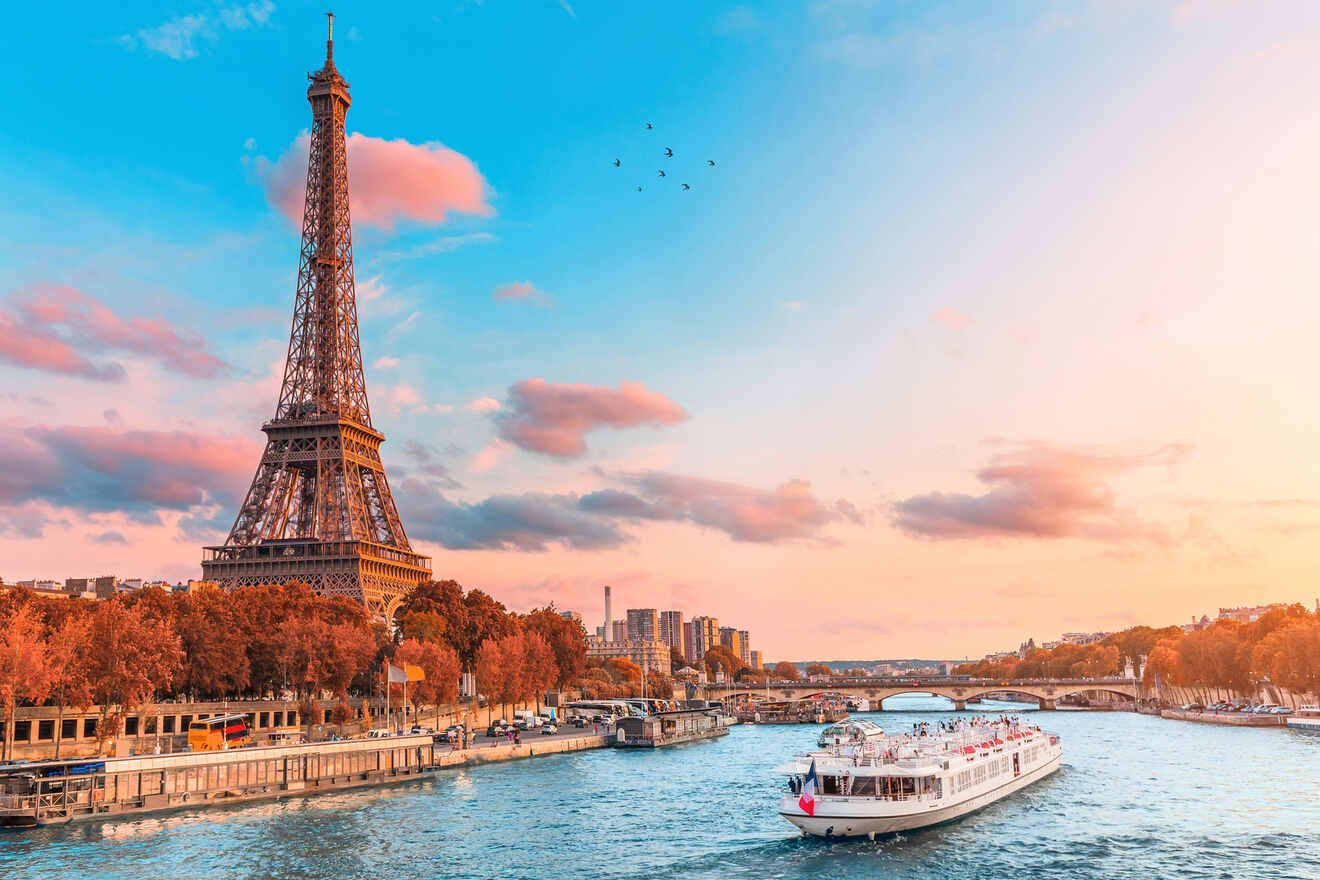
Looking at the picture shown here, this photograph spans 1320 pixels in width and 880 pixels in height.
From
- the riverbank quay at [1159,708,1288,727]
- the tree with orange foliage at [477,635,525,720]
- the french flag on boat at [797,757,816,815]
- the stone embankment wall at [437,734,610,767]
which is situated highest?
the tree with orange foliage at [477,635,525,720]

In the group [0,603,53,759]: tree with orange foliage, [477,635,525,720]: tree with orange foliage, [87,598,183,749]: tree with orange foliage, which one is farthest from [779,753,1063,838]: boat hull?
[477,635,525,720]: tree with orange foliage

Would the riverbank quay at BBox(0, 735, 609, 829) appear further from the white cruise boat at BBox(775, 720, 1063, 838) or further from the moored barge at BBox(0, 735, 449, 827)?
the white cruise boat at BBox(775, 720, 1063, 838)

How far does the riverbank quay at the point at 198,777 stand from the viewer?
5922 cm

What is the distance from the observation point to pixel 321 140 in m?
157

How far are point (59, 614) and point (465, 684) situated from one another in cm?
7067

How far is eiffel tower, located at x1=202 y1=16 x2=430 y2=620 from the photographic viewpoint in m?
134

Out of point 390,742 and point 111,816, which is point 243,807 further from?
point 390,742

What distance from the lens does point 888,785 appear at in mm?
55000

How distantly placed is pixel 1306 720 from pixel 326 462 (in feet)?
392

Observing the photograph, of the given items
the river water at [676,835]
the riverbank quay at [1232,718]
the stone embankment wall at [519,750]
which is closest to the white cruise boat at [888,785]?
the river water at [676,835]

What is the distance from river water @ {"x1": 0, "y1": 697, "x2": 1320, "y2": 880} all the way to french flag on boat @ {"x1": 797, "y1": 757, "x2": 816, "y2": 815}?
1.56 meters

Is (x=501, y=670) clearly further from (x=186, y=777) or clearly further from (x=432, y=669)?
(x=186, y=777)

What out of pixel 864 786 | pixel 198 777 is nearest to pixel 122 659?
pixel 198 777

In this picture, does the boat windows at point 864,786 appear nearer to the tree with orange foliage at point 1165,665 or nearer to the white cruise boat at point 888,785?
the white cruise boat at point 888,785
